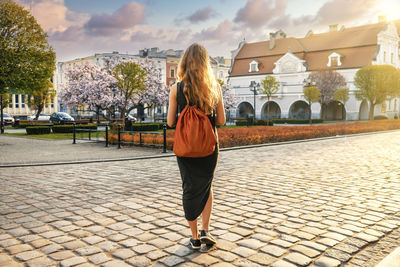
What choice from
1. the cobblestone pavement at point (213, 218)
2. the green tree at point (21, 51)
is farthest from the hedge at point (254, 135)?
the cobblestone pavement at point (213, 218)

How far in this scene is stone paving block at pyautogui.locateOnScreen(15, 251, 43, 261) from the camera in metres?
3.28

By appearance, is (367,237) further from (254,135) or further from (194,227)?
(254,135)

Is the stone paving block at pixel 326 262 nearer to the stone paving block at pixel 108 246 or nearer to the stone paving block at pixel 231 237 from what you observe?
the stone paving block at pixel 231 237

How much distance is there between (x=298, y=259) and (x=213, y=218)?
58.7 inches

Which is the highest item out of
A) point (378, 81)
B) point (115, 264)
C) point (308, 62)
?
point (308, 62)

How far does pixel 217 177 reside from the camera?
7395 mm

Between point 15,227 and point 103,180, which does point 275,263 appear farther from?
point 103,180

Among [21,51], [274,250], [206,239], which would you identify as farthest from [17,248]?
[21,51]

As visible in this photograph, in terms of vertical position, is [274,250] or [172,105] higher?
[172,105]

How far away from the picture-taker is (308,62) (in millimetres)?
50594

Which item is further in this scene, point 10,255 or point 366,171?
point 366,171

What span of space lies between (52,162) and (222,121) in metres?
7.54

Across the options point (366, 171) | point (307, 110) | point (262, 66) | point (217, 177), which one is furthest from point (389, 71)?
point (217, 177)

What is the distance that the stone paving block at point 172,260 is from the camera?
125 inches
